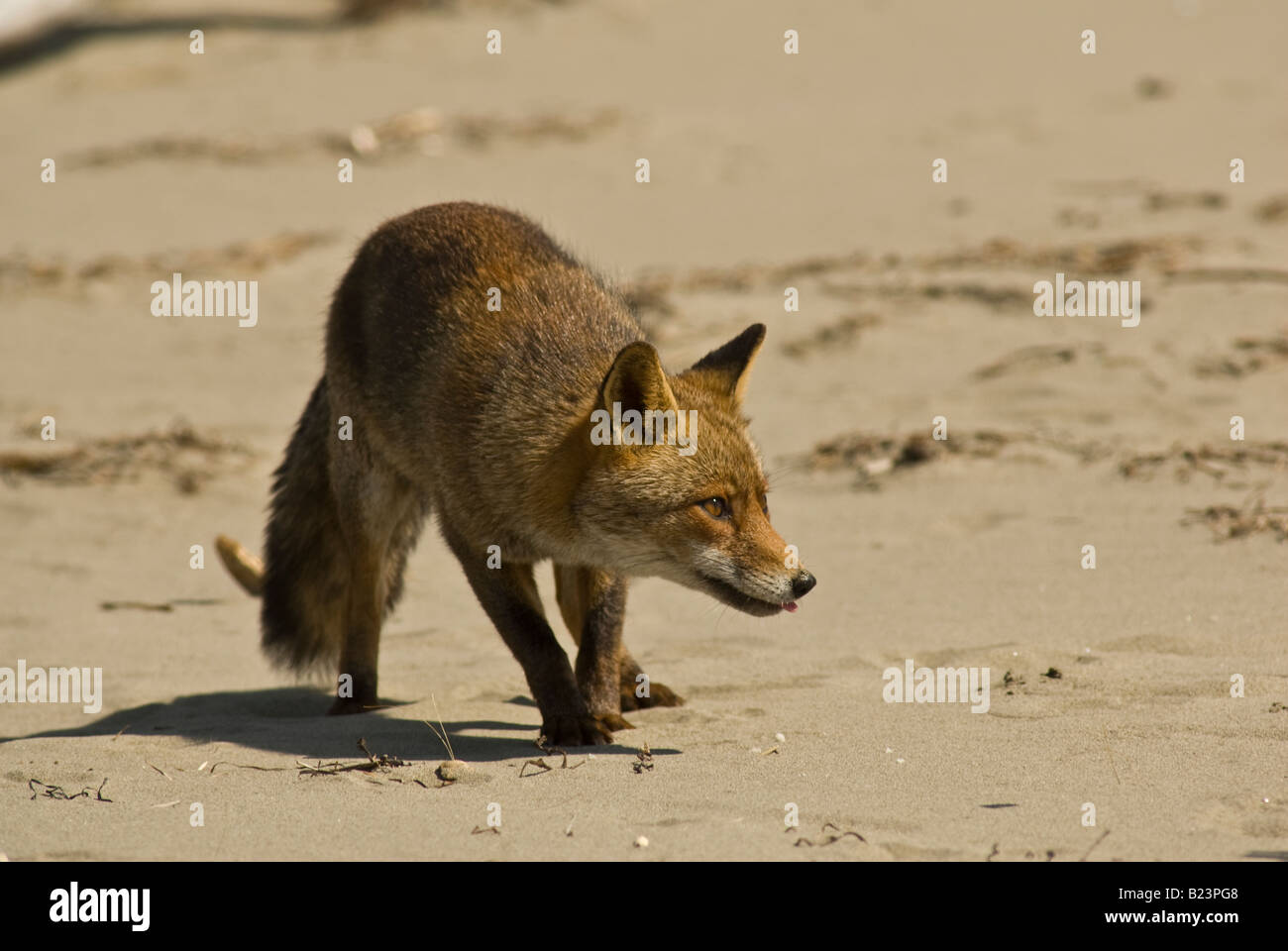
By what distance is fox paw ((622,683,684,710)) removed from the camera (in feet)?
22.3

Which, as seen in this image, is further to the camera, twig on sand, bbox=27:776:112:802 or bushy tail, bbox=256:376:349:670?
bushy tail, bbox=256:376:349:670

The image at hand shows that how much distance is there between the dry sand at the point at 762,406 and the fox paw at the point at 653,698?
0.14 meters

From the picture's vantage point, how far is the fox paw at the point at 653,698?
6.79 metres

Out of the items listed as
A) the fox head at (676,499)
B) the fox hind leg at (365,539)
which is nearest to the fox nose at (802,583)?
the fox head at (676,499)

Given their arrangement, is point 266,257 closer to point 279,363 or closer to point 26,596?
point 279,363

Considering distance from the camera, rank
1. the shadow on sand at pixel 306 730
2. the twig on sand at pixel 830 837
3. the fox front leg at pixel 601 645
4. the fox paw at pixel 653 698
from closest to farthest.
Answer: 1. the twig on sand at pixel 830 837
2. the shadow on sand at pixel 306 730
3. the fox front leg at pixel 601 645
4. the fox paw at pixel 653 698

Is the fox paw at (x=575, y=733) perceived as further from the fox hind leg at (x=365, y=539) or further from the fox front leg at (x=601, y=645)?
the fox hind leg at (x=365, y=539)

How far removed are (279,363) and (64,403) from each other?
5.85ft

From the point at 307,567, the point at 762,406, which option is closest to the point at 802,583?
the point at 307,567

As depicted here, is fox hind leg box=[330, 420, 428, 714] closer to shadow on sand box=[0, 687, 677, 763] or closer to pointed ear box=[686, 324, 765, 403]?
shadow on sand box=[0, 687, 677, 763]

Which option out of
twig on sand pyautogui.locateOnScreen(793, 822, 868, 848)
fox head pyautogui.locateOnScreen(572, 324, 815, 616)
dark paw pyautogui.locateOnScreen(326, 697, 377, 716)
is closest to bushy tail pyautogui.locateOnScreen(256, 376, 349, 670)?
dark paw pyautogui.locateOnScreen(326, 697, 377, 716)

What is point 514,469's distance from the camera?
6.24 meters

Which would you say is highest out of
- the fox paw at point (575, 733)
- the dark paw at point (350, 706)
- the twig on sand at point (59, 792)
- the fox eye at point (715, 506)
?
the fox eye at point (715, 506)

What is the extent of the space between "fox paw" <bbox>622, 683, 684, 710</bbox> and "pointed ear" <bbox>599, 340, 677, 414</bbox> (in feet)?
4.89
